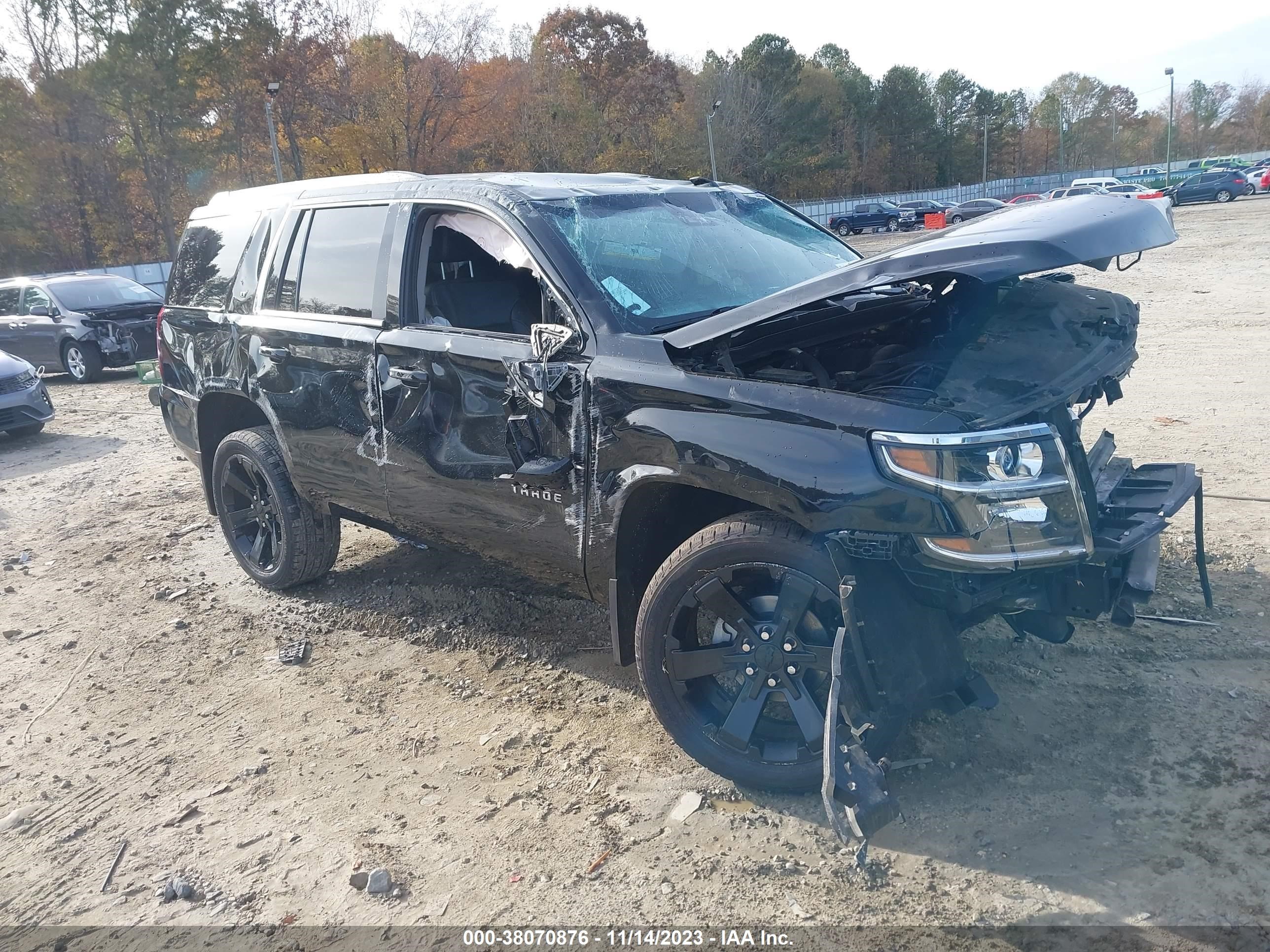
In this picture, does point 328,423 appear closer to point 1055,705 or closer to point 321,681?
point 321,681

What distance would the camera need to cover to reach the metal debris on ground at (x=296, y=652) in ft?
15.1

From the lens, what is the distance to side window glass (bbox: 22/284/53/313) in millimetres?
14883

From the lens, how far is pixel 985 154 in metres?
76.2

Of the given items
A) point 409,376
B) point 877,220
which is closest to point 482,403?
point 409,376

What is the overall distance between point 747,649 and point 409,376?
184 centimetres

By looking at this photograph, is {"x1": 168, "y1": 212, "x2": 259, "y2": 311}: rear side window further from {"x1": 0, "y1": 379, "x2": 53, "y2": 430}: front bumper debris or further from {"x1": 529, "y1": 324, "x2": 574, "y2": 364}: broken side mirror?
{"x1": 0, "y1": 379, "x2": 53, "y2": 430}: front bumper debris

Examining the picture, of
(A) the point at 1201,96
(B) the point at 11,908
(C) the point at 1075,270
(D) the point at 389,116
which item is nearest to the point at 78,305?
(B) the point at 11,908

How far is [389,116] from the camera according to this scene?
43.8 m

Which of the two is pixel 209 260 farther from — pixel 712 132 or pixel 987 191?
pixel 987 191

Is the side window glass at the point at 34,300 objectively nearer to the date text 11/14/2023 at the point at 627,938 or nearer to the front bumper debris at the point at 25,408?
the front bumper debris at the point at 25,408

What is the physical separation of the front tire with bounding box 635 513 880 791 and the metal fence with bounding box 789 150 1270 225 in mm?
53503

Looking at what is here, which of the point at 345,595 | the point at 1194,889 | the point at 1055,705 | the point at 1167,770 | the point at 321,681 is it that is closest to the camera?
the point at 1194,889

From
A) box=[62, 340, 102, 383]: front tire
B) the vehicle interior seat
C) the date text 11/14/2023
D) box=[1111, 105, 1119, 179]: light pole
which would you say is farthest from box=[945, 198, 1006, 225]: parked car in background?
box=[1111, 105, 1119, 179]: light pole

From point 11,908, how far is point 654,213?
3.39 metres
